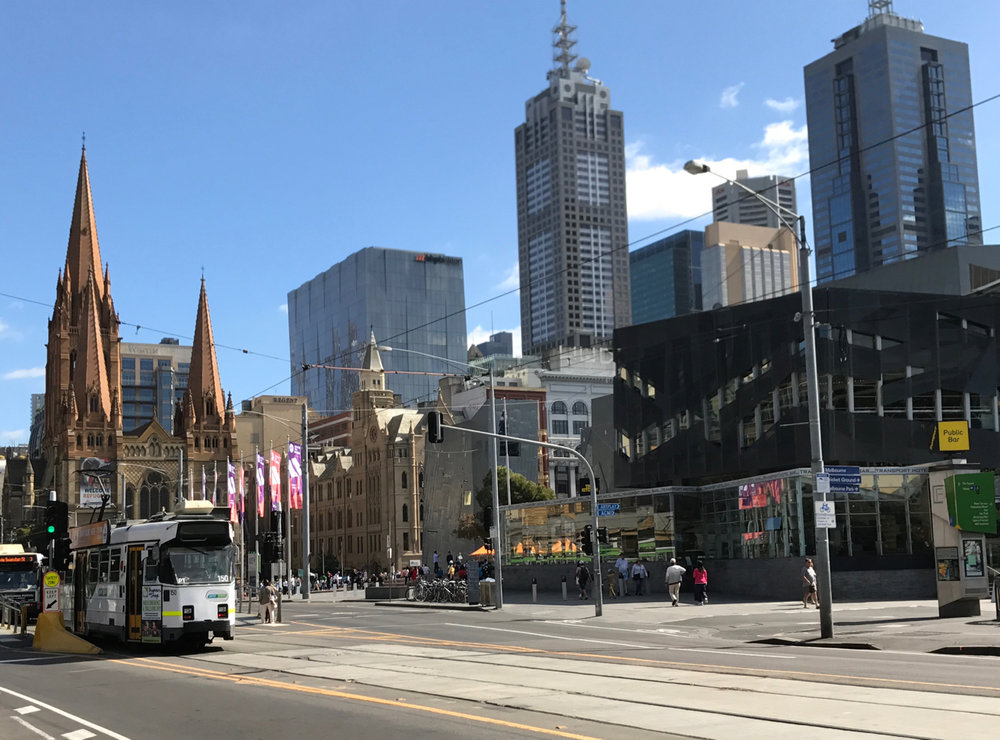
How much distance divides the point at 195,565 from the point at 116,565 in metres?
3.18

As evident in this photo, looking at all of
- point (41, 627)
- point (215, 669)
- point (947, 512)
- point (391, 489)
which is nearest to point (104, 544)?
point (41, 627)

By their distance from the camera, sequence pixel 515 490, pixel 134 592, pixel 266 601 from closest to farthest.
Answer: pixel 134 592 → pixel 266 601 → pixel 515 490

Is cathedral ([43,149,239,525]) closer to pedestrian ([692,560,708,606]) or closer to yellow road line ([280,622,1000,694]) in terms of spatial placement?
pedestrian ([692,560,708,606])

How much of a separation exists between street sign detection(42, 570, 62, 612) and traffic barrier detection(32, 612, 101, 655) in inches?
17.3

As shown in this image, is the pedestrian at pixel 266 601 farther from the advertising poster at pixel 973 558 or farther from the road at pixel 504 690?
the advertising poster at pixel 973 558

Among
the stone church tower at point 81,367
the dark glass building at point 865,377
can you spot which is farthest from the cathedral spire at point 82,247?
the dark glass building at point 865,377

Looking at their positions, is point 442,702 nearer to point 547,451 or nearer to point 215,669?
point 215,669

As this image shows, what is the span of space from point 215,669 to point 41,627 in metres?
10.1

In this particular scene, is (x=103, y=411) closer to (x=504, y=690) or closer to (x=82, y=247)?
(x=82, y=247)

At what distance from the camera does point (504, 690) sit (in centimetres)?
1557

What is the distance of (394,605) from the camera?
48031mm

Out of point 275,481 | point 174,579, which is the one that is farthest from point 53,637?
point 275,481

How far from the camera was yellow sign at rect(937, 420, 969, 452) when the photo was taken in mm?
35406

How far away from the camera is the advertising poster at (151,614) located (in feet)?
81.2
